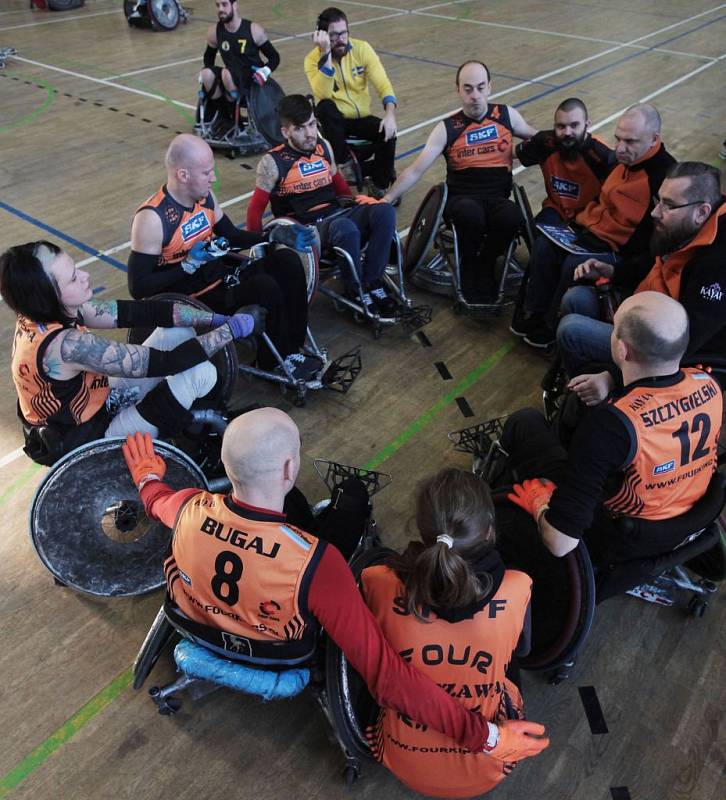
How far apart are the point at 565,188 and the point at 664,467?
8.53 ft

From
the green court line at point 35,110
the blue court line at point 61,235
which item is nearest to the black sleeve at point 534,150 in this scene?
the blue court line at point 61,235

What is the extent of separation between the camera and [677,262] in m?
2.92

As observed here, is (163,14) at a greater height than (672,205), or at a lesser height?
greater

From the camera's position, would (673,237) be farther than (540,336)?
No

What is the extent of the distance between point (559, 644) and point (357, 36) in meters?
11.2

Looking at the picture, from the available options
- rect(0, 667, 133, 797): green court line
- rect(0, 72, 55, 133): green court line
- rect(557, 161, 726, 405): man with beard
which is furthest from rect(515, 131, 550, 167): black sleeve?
rect(0, 72, 55, 133): green court line

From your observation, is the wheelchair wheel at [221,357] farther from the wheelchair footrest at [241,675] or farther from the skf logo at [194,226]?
the wheelchair footrest at [241,675]

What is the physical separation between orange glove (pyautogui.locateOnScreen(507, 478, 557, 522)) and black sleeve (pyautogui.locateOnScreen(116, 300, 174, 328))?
1.81m

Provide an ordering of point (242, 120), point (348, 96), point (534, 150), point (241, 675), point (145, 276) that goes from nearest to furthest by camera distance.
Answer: point (241, 675) → point (145, 276) → point (534, 150) → point (348, 96) → point (242, 120)

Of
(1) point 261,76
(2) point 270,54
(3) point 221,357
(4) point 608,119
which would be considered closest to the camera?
(3) point 221,357

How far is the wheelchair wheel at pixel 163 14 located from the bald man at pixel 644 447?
458 inches

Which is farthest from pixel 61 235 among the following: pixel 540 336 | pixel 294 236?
pixel 540 336

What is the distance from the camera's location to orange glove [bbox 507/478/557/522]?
217cm

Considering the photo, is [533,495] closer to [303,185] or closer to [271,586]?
[271,586]
